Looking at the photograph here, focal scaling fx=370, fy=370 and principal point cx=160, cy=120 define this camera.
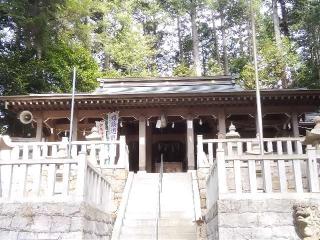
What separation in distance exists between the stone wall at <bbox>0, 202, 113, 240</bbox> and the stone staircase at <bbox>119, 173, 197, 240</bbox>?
226 cm

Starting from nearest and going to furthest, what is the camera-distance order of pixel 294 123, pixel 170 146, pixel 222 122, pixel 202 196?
pixel 202 196
pixel 294 123
pixel 222 122
pixel 170 146

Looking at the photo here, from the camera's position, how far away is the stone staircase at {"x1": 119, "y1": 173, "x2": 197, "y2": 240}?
7949 mm

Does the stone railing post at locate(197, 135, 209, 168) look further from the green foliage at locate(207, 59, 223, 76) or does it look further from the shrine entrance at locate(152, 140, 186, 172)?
the green foliage at locate(207, 59, 223, 76)

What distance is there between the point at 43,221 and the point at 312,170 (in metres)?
4.51

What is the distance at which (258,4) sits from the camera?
27500 mm

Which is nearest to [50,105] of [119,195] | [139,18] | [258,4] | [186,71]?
[119,195]

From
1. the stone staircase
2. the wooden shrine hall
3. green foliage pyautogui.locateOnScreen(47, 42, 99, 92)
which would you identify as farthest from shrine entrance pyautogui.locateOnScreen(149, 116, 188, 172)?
green foliage pyautogui.locateOnScreen(47, 42, 99, 92)

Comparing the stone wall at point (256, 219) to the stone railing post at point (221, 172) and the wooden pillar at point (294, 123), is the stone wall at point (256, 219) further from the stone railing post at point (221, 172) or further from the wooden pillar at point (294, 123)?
the wooden pillar at point (294, 123)

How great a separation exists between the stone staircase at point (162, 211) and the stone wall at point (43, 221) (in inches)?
89.1

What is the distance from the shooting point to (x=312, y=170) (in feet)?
20.5

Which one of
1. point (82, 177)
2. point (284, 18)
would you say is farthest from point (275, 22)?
point (82, 177)

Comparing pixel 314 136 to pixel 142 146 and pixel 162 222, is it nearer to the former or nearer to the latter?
pixel 162 222

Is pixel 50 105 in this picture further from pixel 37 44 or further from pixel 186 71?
pixel 186 71

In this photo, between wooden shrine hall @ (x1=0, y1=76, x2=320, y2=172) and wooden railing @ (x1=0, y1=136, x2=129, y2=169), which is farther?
wooden shrine hall @ (x1=0, y1=76, x2=320, y2=172)
